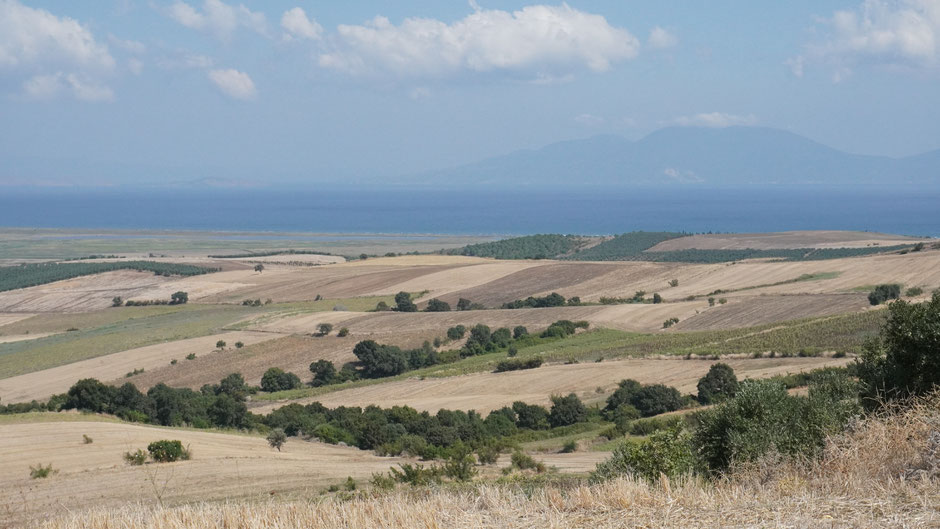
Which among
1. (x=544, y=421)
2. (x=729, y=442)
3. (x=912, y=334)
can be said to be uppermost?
(x=912, y=334)

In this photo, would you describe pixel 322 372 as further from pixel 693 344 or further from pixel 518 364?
pixel 693 344

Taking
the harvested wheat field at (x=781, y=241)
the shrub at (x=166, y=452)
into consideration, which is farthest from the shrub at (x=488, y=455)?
the harvested wheat field at (x=781, y=241)

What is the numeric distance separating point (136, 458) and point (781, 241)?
122222 mm

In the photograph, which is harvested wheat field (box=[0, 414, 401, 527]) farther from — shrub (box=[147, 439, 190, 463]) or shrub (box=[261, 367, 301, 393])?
shrub (box=[261, 367, 301, 393])

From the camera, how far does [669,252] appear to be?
126875mm

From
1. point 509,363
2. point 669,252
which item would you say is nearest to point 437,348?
point 509,363

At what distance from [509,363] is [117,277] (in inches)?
2730

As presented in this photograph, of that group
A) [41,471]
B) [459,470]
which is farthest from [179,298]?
[459,470]

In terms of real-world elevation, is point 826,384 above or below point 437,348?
above

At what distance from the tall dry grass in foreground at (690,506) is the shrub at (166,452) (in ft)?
47.3

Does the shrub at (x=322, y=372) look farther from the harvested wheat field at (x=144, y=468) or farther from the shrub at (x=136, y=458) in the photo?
the shrub at (x=136, y=458)

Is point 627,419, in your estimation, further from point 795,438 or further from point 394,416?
point 795,438

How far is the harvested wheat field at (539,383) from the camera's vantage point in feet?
135

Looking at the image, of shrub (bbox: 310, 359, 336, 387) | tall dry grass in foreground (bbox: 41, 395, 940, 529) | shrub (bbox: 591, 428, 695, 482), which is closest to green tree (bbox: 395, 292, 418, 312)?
shrub (bbox: 310, 359, 336, 387)
